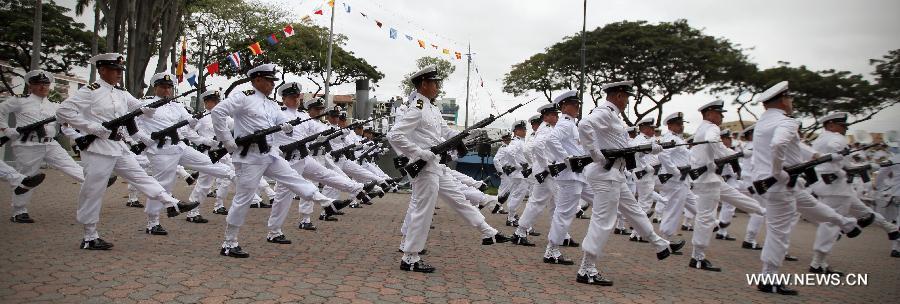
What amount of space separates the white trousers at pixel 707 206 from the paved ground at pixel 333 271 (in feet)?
1.27

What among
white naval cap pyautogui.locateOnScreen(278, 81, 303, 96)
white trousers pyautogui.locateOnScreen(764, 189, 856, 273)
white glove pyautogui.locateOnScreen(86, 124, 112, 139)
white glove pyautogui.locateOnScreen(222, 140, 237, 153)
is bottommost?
white trousers pyautogui.locateOnScreen(764, 189, 856, 273)

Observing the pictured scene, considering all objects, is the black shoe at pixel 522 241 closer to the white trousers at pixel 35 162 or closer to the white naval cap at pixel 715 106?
the white naval cap at pixel 715 106

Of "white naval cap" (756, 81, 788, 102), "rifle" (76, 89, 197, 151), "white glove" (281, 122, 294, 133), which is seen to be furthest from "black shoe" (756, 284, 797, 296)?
"rifle" (76, 89, 197, 151)

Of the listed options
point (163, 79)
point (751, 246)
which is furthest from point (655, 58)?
point (163, 79)

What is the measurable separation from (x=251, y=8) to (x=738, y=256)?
101ft

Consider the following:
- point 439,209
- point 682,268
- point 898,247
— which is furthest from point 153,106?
point 898,247

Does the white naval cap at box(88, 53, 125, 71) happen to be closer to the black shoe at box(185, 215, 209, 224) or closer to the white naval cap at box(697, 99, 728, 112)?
the black shoe at box(185, 215, 209, 224)

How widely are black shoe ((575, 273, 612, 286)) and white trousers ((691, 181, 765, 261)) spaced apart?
1.96 m

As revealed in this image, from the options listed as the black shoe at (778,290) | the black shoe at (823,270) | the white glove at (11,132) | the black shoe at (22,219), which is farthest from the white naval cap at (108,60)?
the black shoe at (823,270)

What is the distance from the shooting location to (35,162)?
852 centimetres

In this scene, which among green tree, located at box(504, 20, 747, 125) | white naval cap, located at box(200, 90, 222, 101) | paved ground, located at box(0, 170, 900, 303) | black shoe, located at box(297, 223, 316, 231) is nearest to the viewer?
paved ground, located at box(0, 170, 900, 303)

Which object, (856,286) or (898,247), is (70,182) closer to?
(856,286)

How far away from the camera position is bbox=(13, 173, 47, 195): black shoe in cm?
802

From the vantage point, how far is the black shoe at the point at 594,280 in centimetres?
577
